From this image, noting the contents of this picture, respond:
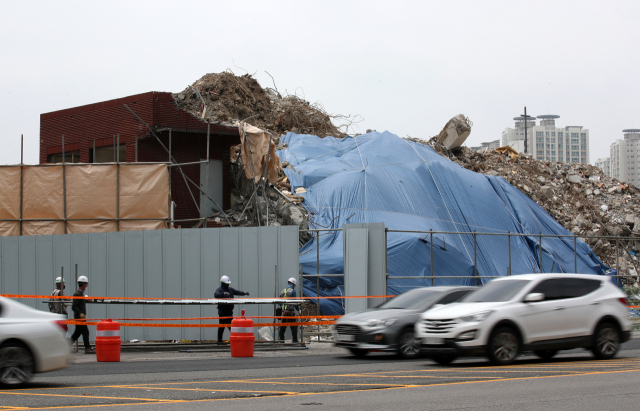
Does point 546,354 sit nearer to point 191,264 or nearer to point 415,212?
point 191,264

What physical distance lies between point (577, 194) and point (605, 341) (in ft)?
99.0

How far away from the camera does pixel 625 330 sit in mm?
12273

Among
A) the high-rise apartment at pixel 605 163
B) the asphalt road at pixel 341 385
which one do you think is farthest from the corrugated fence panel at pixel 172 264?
the high-rise apartment at pixel 605 163

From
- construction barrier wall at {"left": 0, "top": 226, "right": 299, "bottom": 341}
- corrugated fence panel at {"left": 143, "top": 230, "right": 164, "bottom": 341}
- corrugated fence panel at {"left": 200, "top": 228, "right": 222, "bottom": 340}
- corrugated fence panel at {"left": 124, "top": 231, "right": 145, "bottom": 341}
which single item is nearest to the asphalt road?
construction barrier wall at {"left": 0, "top": 226, "right": 299, "bottom": 341}

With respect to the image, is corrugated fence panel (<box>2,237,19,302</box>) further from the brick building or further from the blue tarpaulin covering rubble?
the blue tarpaulin covering rubble

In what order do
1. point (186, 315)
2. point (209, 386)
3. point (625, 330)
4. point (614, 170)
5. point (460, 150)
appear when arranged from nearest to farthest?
point (209, 386), point (625, 330), point (186, 315), point (460, 150), point (614, 170)

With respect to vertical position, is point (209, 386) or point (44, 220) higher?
point (44, 220)

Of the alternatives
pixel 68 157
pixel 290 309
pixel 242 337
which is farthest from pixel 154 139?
pixel 242 337

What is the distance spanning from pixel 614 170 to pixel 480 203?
466 feet

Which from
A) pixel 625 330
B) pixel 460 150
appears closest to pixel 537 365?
pixel 625 330

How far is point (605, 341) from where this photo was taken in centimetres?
1209

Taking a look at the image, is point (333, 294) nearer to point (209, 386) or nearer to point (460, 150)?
point (209, 386)

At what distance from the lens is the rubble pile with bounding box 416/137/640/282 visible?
35.0 m

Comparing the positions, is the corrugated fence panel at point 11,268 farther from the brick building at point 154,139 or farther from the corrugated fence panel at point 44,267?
the brick building at point 154,139
